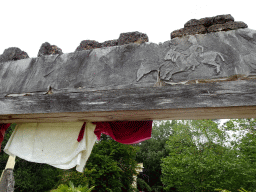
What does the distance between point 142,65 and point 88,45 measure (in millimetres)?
731

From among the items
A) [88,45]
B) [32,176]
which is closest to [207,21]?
[88,45]

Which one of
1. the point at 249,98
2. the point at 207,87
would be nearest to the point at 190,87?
the point at 207,87

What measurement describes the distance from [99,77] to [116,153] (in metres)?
9.14

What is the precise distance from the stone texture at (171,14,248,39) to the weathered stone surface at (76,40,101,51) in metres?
0.81

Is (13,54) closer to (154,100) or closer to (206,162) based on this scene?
(154,100)

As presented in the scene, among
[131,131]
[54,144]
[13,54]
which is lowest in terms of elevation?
[54,144]

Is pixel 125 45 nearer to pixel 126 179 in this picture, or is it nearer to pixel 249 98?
pixel 249 98

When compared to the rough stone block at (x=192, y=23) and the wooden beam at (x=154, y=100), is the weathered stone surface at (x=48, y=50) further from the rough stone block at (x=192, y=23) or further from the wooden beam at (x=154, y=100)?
the rough stone block at (x=192, y=23)

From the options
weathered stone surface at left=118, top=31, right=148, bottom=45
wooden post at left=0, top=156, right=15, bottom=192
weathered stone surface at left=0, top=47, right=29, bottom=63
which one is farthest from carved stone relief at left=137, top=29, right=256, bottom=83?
wooden post at left=0, top=156, right=15, bottom=192

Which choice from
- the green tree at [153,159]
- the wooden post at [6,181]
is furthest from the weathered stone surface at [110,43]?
the green tree at [153,159]

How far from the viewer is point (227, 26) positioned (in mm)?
1523

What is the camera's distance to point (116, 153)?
10203 mm

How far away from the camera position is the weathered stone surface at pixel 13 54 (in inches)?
88.7

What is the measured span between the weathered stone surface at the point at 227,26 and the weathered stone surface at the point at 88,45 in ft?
3.61
